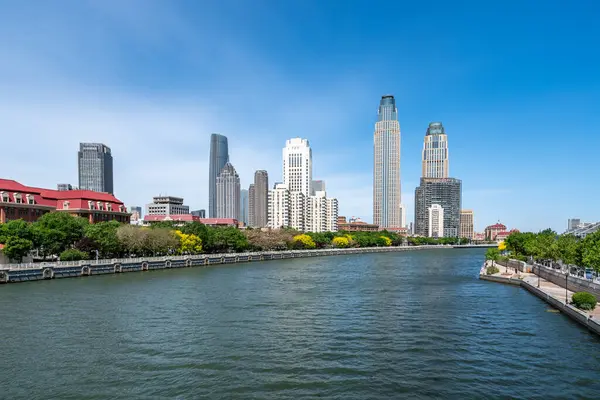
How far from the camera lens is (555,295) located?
55.7m

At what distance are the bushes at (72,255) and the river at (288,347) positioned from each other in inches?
958

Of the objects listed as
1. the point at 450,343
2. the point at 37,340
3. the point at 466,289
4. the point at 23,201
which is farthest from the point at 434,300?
the point at 23,201

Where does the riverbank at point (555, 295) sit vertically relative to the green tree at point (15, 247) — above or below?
below

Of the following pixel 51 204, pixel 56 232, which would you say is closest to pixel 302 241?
pixel 51 204

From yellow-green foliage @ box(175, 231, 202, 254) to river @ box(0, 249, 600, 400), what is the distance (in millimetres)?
60798

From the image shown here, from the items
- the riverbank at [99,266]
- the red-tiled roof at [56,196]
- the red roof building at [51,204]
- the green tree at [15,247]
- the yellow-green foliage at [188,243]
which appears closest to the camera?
the riverbank at [99,266]

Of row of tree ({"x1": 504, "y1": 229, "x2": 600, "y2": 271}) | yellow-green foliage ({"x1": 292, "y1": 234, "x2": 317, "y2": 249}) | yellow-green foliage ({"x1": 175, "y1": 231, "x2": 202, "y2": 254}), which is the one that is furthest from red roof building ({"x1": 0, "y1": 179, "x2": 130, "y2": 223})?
row of tree ({"x1": 504, "y1": 229, "x2": 600, "y2": 271})

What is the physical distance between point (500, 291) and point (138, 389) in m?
59.5

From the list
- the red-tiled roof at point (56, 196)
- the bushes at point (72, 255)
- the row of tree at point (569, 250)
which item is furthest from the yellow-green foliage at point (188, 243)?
the row of tree at point (569, 250)

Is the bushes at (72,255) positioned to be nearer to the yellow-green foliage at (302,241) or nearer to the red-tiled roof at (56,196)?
the red-tiled roof at (56,196)

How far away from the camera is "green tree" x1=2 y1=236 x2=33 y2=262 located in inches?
3009

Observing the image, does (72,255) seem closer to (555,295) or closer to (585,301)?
(555,295)

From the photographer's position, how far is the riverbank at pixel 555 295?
133ft

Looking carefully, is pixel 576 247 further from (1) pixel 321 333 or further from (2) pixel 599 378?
(1) pixel 321 333
